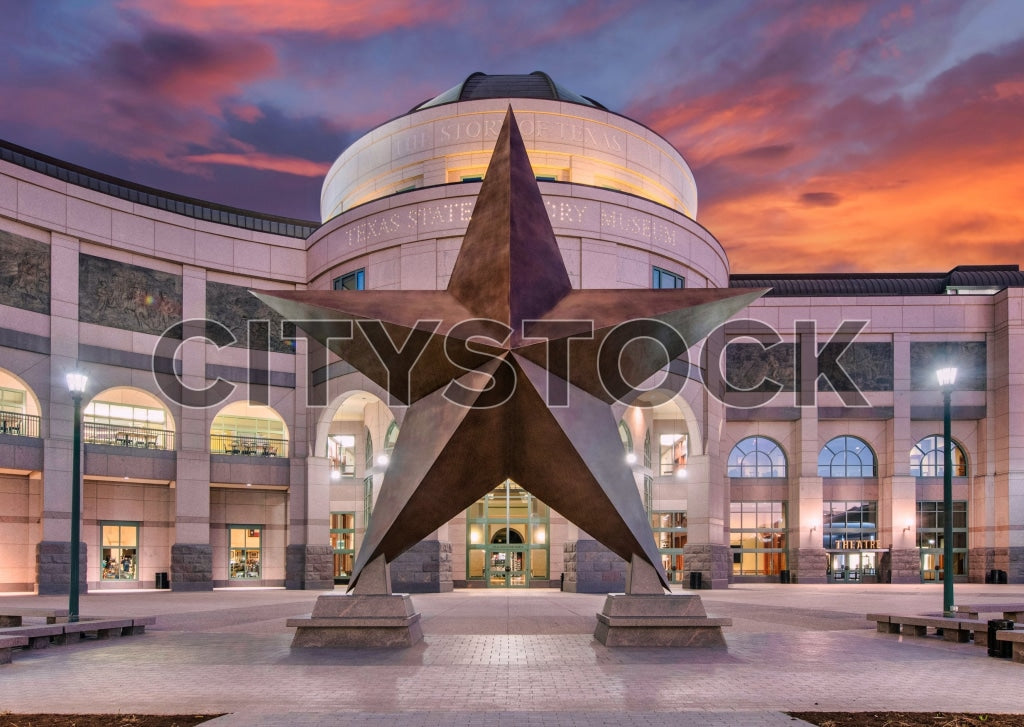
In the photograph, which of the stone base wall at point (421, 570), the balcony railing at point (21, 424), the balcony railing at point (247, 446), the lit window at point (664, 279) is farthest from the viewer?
the balcony railing at point (247, 446)

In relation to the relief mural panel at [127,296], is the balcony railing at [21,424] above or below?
→ below

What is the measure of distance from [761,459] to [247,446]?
2918 centimetres

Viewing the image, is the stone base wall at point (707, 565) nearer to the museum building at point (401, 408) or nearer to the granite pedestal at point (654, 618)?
the museum building at point (401, 408)

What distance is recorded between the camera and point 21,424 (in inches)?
1396

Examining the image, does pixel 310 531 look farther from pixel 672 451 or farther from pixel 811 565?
pixel 811 565

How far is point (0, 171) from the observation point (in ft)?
112

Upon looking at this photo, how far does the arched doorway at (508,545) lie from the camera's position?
39.3 m

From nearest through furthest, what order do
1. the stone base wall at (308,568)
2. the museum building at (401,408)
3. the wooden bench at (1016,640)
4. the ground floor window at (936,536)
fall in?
1. the wooden bench at (1016,640)
2. the museum building at (401,408)
3. the stone base wall at (308,568)
4. the ground floor window at (936,536)

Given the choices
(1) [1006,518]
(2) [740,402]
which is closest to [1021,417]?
(1) [1006,518]

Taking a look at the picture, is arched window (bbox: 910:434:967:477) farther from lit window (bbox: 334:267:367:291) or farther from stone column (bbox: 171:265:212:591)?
stone column (bbox: 171:265:212:591)

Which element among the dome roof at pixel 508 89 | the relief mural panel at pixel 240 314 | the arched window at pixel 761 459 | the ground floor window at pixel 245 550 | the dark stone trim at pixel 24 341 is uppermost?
the dome roof at pixel 508 89

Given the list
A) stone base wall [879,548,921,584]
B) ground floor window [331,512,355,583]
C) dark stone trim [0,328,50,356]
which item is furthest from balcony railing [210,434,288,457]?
stone base wall [879,548,921,584]

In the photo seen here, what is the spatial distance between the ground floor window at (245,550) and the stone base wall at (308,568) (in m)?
3.67

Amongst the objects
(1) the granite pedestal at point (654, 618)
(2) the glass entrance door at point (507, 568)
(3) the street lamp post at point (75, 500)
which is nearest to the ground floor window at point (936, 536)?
(2) the glass entrance door at point (507, 568)
